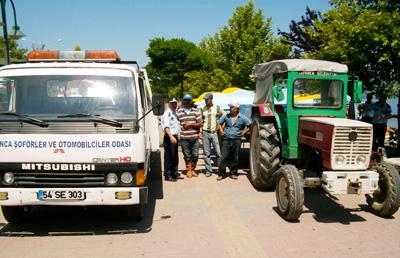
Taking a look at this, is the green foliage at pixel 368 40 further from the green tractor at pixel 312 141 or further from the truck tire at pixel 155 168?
the truck tire at pixel 155 168

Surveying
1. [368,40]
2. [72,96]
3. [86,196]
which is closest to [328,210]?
[86,196]

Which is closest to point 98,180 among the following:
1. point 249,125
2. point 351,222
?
point 351,222

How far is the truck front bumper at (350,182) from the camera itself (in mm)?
5211

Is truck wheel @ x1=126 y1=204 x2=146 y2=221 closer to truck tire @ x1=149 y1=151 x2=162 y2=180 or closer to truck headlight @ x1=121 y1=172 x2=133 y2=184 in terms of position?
truck headlight @ x1=121 y1=172 x2=133 y2=184

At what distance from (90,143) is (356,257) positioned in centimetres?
339

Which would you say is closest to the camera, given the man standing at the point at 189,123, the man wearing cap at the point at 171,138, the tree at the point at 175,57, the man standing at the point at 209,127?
the man wearing cap at the point at 171,138

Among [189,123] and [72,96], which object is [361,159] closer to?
[189,123]

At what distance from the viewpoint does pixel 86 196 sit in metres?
4.61

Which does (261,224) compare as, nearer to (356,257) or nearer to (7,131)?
(356,257)

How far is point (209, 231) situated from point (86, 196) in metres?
1.71

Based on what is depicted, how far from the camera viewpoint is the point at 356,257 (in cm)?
432

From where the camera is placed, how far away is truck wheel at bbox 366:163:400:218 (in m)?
5.48

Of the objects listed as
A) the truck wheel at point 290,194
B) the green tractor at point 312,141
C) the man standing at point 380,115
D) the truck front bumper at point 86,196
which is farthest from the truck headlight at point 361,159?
the man standing at point 380,115

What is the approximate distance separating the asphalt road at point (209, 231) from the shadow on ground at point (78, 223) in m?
0.01
